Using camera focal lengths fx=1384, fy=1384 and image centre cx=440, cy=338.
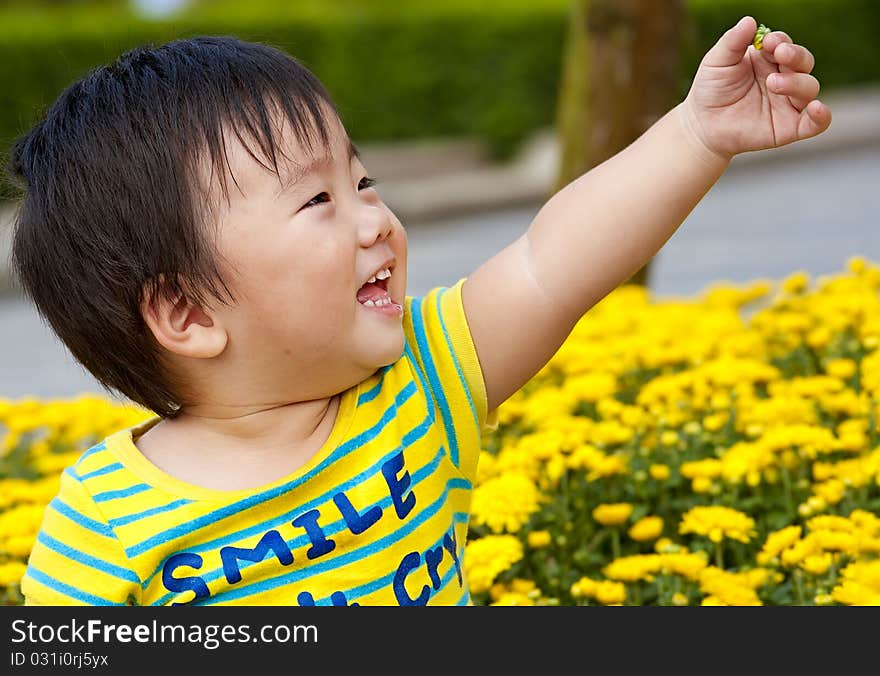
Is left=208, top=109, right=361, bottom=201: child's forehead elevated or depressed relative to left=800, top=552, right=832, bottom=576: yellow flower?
elevated

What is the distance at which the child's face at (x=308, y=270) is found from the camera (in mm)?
1649

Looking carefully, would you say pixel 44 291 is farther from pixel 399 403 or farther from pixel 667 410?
pixel 667 410

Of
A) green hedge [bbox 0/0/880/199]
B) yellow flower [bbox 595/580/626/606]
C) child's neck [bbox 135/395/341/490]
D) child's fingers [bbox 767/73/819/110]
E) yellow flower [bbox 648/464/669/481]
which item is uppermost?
green hedge [bbox 0/0/880/199]

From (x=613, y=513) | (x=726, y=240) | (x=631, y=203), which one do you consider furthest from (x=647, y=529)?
(x=726, y=240)

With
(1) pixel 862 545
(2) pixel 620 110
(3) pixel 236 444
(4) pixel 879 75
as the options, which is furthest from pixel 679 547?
(4) pixel 879 75

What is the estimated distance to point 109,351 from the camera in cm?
177

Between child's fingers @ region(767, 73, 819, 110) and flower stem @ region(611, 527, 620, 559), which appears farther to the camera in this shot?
flower stem @ region(611, 527, 620, 559)

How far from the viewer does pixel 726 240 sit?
9359mm

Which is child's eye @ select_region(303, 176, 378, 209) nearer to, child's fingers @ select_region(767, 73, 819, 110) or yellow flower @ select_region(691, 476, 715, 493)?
child's fingers @ select_region(767, 73, 819, 110)

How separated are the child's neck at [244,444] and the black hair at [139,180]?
0.06 meters

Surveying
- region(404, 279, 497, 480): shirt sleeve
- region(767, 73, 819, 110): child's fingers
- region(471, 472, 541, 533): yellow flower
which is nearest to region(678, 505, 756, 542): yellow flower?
region(471, 472, 541, 533): yellow flower

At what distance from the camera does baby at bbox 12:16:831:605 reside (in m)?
1.66

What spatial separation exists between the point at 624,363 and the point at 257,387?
4.90 ft

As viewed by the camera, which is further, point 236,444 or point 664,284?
point 664,284
